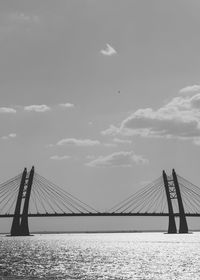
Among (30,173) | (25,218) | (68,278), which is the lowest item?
(68,278)

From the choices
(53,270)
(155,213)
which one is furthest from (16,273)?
(155,213)

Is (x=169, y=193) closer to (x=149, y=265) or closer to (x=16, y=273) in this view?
(x=149, y=265)

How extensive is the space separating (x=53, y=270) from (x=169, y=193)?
343 feet

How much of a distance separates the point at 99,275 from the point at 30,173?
3860 inches

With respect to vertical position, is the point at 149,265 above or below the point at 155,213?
below

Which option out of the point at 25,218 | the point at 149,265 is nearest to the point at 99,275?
the point at 149,265

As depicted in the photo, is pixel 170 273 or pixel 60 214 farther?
pixel 60 214

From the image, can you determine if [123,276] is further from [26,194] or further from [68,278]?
[26,194]

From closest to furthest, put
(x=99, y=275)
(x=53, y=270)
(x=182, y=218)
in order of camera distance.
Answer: (x=99, y=275), (x=53, y=270), (x=182, y=218)

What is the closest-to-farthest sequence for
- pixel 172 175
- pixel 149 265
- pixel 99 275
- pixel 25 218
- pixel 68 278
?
pixel 68 278 < pixel 99 275 < pixel 149 265 < pixel 25 218 < pixel 172 175

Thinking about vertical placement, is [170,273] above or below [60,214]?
below

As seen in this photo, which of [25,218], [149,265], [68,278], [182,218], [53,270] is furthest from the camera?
[182,218]

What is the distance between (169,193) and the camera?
549 ft

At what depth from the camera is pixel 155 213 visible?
162 meters
